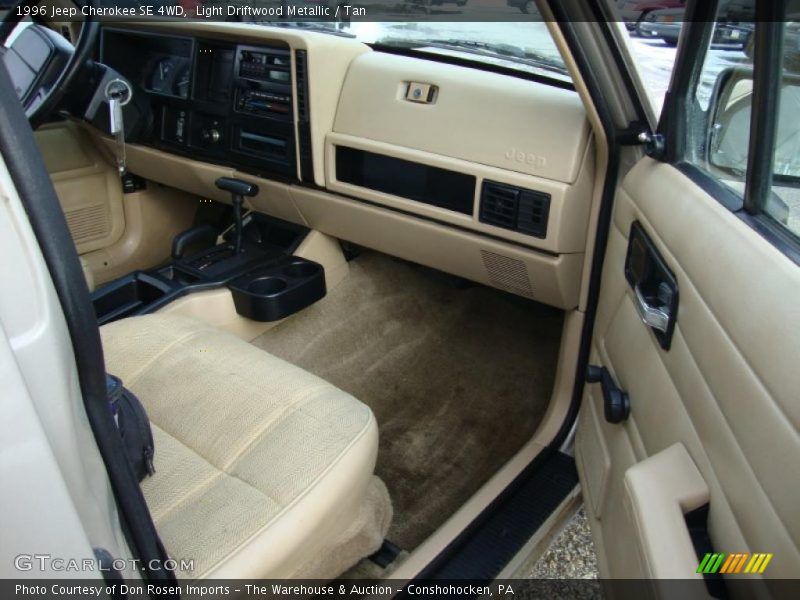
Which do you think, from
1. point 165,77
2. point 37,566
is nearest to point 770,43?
point 37,566

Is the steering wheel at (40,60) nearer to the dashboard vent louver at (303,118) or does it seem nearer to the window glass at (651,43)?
the dashboard vent louver at (303,118)

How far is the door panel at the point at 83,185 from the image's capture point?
246 cm

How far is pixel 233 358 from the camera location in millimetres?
1407

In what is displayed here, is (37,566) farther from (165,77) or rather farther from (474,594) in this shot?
(165,77)

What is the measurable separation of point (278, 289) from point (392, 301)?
499 millimetres

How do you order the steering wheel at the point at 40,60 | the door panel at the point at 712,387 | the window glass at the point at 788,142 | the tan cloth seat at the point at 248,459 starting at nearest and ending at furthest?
the door panel at the point at 712,387 < the window glass at the point at 788,142 < the tan cloth seat at the point at 248,459 < the steering wheel at the point at 40,60

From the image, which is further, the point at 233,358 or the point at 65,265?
the point at 233,358

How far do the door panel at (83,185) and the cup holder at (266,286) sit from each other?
904 mm

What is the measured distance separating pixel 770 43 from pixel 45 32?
175 cm

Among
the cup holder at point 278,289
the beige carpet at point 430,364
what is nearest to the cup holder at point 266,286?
the cup holder at point 278,289

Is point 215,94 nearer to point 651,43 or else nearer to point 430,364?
point 430,364

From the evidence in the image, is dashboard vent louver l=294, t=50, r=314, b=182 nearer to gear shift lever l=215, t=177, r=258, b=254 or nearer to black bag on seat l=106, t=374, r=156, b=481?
gear shift lever l=215, t=177, r=258, b=254

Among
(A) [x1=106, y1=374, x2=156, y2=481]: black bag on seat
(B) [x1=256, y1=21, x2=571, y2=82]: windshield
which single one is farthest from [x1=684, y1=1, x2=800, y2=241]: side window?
(A) [x1=106, y1=374, x2=156, y2=481]: black bag on seat

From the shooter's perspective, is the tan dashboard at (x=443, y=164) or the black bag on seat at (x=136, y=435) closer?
the black bag on seat at (x=136, y=435)
